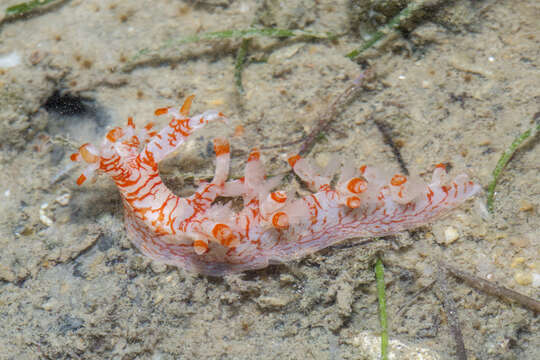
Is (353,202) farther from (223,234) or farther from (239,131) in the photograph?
(239,131)

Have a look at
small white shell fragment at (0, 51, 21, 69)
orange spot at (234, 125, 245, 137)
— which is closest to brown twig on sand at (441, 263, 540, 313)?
orange spot at (234, 125, 245, 137)

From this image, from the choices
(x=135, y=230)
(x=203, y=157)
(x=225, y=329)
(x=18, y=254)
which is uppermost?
(x=203, y=157)

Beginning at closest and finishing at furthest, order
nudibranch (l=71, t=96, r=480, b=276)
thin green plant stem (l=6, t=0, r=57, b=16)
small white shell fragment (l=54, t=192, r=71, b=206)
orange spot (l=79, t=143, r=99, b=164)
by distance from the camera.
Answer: orange spot (l=79, t=143, r=99, b=164)
nudibranch (l=71, t=96, r=480, b=276)
small white shell fragment (l=54, t=192, r=71, b=206)
thin green plant stem (l=6, t=0, r=57, b=16)

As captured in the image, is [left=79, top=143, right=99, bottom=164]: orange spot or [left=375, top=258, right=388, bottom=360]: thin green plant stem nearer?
[left=79, top=143, right=99, bottom=164]: orange spot

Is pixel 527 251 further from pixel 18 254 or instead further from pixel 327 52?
pixel 18 254

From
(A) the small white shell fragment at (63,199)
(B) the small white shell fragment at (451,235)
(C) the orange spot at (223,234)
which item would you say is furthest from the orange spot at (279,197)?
(A) the small white shell fragment at (63,199)

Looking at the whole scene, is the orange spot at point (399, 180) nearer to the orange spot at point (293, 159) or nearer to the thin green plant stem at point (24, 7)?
the orange spot at point (293, 159)

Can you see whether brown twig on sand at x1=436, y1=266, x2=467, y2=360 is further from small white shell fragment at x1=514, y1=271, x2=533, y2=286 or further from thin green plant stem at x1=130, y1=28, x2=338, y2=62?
thin green plant stem at x1=130, y1=28, x2=338, y2=62

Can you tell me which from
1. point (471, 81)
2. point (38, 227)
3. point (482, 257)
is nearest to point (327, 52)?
point (471, 81)
